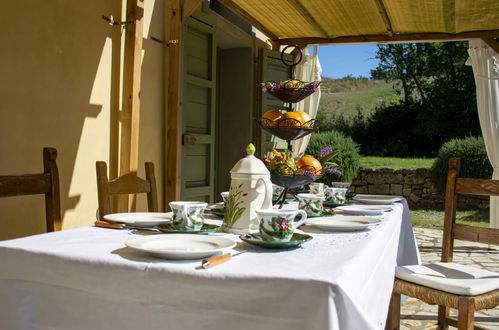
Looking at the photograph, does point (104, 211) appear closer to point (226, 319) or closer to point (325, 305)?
point (226, 319)

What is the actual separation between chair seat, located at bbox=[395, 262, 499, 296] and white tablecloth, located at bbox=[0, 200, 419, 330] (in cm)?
70

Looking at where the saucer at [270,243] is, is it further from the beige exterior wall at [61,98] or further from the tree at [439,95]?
the tree at [439,95]

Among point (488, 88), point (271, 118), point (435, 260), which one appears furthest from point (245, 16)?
point (271, 118)

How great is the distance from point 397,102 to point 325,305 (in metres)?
17.1

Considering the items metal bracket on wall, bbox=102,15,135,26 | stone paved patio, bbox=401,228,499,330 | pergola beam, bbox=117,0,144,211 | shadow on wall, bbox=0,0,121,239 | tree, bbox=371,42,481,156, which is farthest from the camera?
tree, bbox=371,42,481,156

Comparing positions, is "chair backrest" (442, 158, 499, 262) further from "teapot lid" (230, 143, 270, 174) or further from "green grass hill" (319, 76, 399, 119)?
"green grass hill" (319, 76, 399, 119)

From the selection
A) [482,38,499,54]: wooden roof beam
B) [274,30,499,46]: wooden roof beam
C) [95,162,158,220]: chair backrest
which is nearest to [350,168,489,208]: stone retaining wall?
[274,30,499,46]: wooden roof beam

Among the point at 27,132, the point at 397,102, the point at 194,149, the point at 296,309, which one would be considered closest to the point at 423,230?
the point at 194,149

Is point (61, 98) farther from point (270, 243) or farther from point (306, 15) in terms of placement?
point (306, 15)

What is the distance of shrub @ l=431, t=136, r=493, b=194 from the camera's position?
350 inches

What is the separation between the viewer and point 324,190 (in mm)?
2494

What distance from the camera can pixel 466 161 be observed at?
9086 mm

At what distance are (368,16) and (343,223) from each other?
144 inches

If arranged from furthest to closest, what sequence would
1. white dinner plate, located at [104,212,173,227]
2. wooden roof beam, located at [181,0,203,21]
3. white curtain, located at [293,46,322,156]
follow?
white curtain, located at [293,46,322,156]
wooden roof beam, located at [181,0,203,21]
white dinner plate, located at [104,212,173,227]
